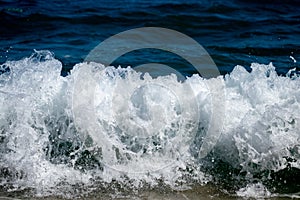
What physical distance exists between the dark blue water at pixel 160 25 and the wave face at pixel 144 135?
2523 millimetres

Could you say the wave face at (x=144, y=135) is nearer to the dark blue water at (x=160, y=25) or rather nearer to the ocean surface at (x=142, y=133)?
the ocean surface at (x=142, y=133)

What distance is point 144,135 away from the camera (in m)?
4.55

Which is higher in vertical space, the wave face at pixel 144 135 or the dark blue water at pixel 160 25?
the dark blue water at pixel 160 25

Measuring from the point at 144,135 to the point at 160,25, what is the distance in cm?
569

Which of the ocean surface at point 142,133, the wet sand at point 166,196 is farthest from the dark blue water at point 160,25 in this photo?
the wet sand at point 166,196

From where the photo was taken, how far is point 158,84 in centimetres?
492

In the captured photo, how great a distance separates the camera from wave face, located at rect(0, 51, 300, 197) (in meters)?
4.21

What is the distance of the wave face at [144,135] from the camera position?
421 centimetres

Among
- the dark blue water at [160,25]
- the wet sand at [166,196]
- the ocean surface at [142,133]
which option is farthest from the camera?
the dark blue water at [160,25]

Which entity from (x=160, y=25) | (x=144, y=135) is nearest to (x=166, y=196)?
(x=144, y=135)

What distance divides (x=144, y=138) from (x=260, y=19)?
21.1 ft

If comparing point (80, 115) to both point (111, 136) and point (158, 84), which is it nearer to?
point (111, 136)

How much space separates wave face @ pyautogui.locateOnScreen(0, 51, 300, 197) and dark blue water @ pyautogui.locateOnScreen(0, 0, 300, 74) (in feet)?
8.28

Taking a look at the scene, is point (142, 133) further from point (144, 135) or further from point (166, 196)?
point (166, 196)
